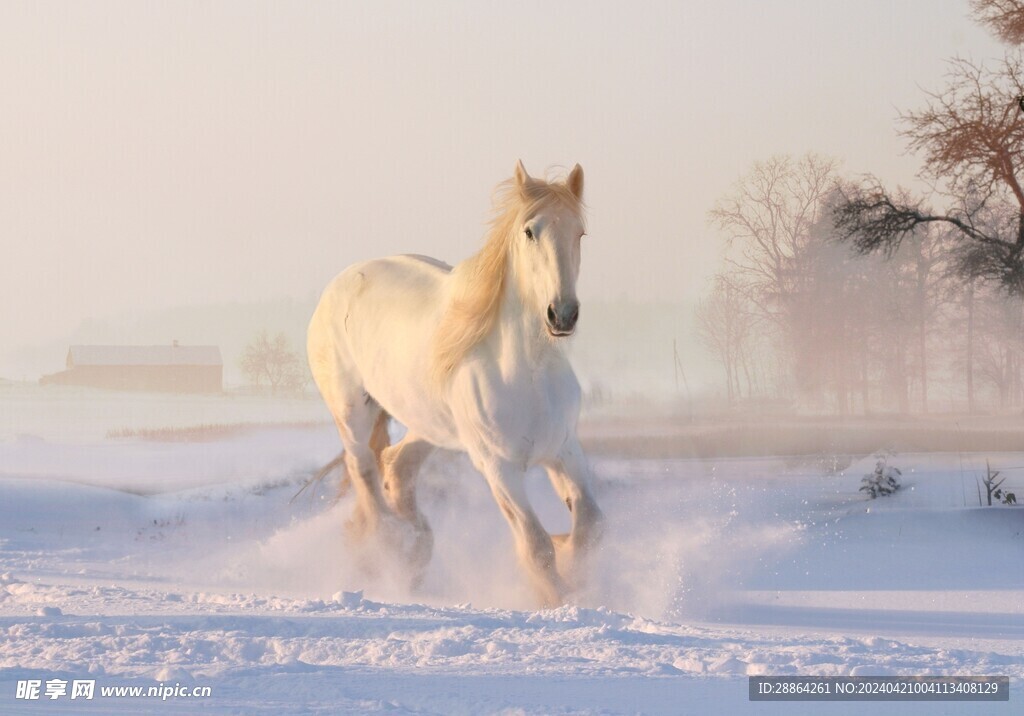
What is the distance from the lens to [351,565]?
895cm

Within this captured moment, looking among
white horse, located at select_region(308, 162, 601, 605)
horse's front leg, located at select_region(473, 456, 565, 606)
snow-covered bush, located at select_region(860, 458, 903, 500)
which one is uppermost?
white horse, located at select_region(308, 162, 601, 605)

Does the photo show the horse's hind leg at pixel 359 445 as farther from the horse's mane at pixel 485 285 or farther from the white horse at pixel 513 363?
the horse's mane at pixel 485 285

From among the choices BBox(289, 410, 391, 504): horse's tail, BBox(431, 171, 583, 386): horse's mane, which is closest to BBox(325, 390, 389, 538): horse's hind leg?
BBox(289, 410, 391, 504): horse's tail

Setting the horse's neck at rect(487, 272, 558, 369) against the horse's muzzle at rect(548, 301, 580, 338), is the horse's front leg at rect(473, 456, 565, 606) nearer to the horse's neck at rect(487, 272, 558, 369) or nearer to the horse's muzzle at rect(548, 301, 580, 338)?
the horse's neck at rect(487, 272, 558, 369)

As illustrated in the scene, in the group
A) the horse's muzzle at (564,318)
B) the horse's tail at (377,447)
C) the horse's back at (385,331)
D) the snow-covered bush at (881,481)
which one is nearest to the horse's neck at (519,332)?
the horse's muzzle at (564,318)

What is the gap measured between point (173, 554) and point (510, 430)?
502 centimetres

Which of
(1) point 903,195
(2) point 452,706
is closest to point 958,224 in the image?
(1) point 903,195

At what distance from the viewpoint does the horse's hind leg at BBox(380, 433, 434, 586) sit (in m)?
8.64

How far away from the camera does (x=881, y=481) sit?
1352 centimetres

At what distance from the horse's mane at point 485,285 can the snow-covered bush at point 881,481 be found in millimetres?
7648

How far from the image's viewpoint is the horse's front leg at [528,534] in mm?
6906

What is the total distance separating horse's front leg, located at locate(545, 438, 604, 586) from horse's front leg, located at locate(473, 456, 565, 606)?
159 mm

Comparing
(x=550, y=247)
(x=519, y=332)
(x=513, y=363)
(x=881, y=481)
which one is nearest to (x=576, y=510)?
(x=513, y=363)

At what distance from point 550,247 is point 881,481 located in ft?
27.1
